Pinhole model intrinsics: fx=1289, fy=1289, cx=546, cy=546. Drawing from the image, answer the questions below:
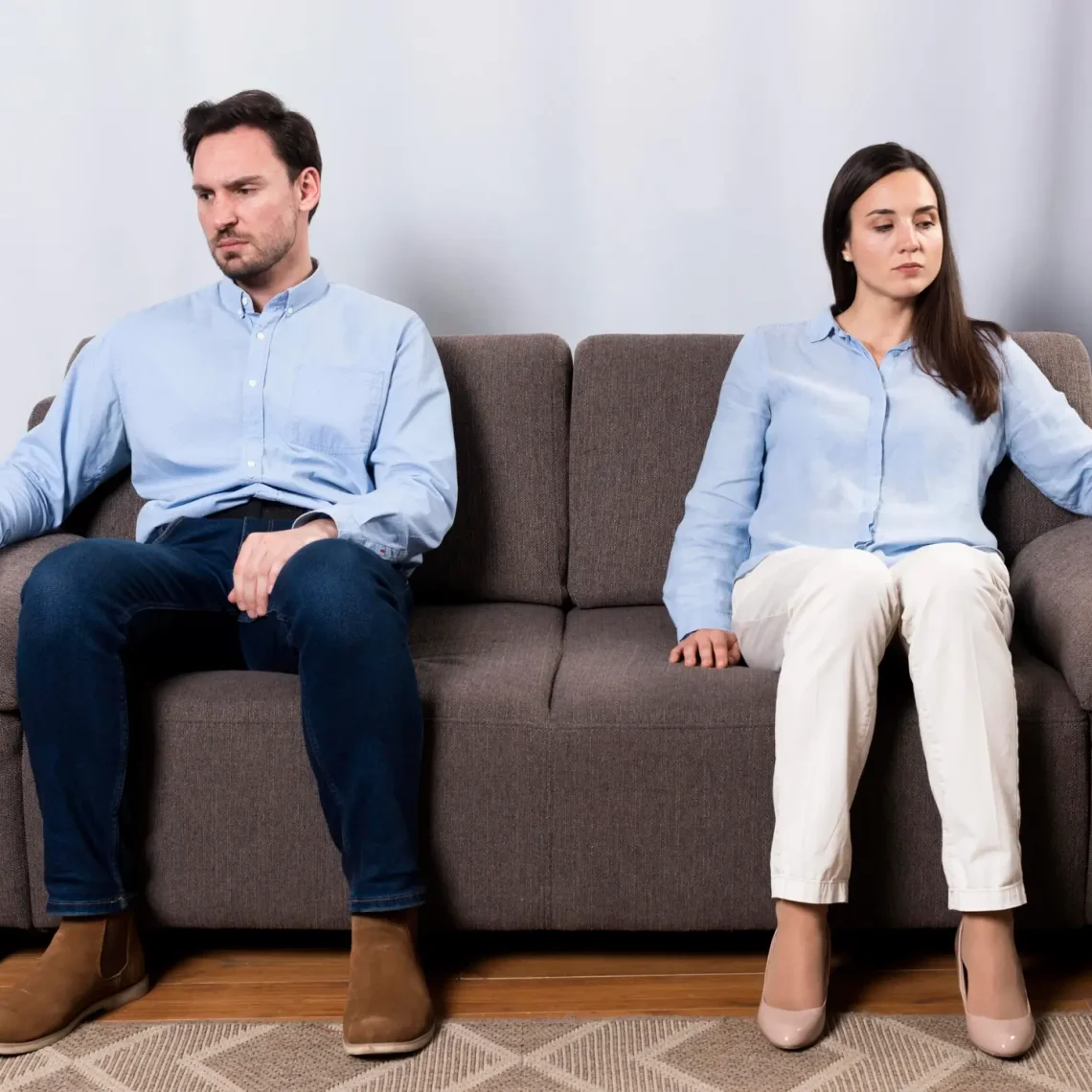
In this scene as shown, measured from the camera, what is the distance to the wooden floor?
1580mm

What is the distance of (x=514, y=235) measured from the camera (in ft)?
8.56

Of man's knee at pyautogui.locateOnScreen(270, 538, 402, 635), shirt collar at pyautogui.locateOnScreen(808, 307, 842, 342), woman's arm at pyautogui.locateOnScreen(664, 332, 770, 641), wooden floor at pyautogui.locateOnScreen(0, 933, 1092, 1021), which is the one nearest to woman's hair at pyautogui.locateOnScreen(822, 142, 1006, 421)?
shirt collar at pyautogui.locateOnScreen(808, 307, 842, 342)

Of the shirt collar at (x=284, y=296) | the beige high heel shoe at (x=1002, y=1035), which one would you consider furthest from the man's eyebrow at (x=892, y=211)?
the beige high heel shoe at (x=1002, y=1035)

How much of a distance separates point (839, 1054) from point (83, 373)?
1.48 m

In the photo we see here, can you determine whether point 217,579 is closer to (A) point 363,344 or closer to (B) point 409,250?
(A) point 363,344

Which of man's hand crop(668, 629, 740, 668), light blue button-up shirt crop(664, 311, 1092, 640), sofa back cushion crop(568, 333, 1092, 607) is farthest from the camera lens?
sofa back cushion crop(568, 333, 1092, 607)

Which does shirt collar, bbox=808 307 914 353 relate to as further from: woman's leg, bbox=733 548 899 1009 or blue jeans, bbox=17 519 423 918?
blue jeans, bbox=17 519 423 918

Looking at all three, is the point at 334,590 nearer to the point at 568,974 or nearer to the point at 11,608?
the point at 11,608

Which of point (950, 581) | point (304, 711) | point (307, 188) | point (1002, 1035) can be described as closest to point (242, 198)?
point (307, 188)

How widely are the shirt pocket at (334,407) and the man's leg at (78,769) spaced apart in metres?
0.45

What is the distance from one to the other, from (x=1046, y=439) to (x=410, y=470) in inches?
37.5

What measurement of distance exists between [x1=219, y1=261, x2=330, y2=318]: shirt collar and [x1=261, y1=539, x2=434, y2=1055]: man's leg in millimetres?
638

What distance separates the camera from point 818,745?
149 cm

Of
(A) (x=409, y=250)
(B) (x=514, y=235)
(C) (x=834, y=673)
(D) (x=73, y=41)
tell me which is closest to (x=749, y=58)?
(B) (x=514, y=235)
